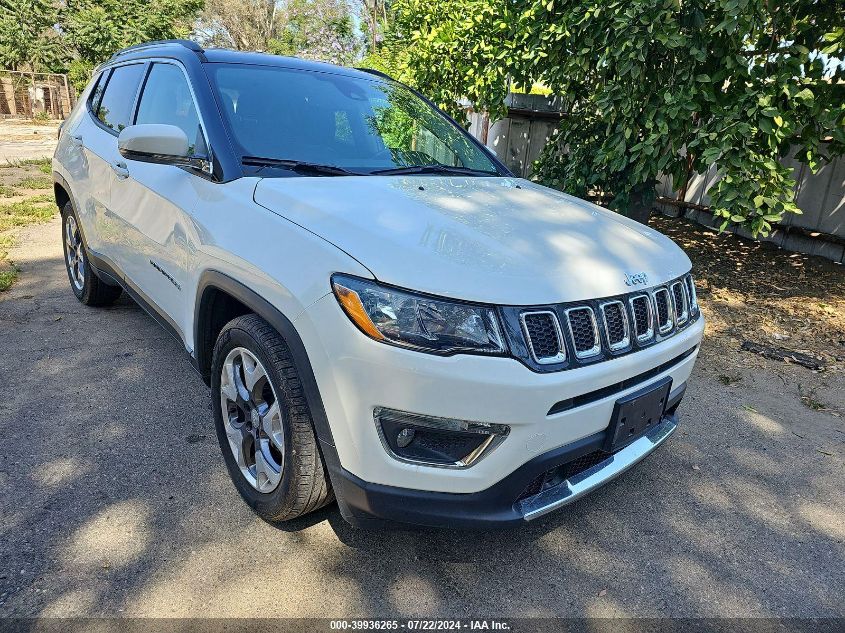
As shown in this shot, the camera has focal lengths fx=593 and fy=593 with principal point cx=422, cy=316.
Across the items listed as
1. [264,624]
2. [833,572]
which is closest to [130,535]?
[264,624]

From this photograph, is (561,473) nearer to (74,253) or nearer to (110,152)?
(110,152)

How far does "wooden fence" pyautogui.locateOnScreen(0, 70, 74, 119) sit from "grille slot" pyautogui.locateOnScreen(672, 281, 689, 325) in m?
26.7

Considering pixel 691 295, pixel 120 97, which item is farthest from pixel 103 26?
pixel 691 295

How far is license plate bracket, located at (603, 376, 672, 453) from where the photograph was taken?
6.60ft

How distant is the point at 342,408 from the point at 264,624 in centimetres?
77

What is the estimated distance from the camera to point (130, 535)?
226cm

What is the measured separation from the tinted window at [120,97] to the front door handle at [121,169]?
31 cm

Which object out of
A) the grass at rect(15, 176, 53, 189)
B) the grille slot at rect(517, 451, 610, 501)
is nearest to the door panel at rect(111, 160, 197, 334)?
the grille slot at rect(517, 451, 610, 501)

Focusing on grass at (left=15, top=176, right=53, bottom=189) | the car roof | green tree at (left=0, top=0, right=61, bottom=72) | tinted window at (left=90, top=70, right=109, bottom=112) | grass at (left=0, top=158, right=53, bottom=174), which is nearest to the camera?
the car roof

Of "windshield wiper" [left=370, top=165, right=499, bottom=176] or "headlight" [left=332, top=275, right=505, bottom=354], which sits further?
"windshield wiper" [left=370, top=165, right=499, bottom=176]

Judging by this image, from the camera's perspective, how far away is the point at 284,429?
2037 mm

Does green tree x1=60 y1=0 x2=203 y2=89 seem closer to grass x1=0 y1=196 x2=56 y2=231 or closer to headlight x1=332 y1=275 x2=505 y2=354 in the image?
grass x1=0 y1=196 x2=56 y2=231

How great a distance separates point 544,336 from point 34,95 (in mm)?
28082

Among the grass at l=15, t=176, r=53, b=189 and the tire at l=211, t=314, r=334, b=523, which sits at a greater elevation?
the tire at l=211, t=314, r=334, b=523
